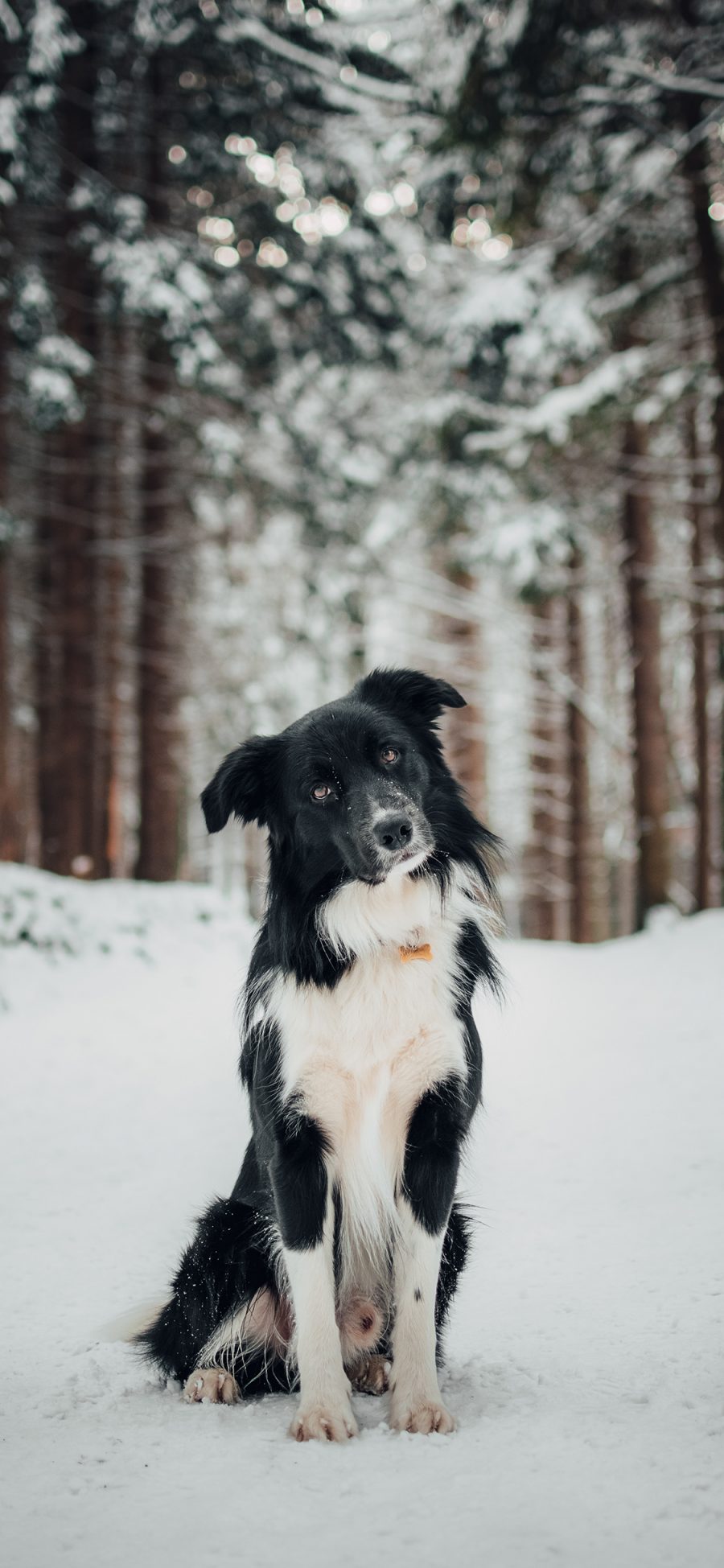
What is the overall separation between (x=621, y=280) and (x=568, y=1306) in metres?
11.2

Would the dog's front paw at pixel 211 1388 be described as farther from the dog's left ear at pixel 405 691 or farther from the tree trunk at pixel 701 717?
the tree trunk at pixel 701 717

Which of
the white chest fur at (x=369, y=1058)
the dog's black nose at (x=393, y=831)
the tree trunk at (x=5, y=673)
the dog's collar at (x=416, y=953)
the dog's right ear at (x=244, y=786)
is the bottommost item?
the white chest fur at (x=369, y=1058)

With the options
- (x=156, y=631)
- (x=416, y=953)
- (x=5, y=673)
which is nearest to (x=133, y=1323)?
(x=416, y=953)

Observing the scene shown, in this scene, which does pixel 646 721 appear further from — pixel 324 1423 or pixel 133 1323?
pixel 324 1423

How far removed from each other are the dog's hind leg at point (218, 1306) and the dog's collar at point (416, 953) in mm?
894

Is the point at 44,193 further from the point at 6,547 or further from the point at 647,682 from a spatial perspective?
the point at 647,682

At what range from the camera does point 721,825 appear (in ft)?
43.9

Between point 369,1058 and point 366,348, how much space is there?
13.4m

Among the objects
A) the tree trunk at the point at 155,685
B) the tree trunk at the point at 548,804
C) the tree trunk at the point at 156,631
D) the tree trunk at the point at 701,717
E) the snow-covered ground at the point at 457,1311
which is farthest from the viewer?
the tree trunk at the point at 548,804

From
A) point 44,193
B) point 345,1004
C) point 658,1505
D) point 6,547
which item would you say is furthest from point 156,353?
point 658,1505

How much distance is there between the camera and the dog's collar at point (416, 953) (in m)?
2.89

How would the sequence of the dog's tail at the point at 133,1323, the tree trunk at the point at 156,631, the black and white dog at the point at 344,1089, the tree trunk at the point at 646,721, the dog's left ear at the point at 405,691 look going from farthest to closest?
the tree trunk at the point at 156,631, the tree trunk at the point at 646,721, the dog's left ear at the point at 405,691, the dog's tail at the point at 133,1323, the black and white dog at the point at 344,1089

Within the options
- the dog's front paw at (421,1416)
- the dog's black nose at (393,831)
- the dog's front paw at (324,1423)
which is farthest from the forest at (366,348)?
the dog's front paw at (324,1423)

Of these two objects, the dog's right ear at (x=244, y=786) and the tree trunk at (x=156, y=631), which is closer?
the dog's right ear at (x=244, y=786)
